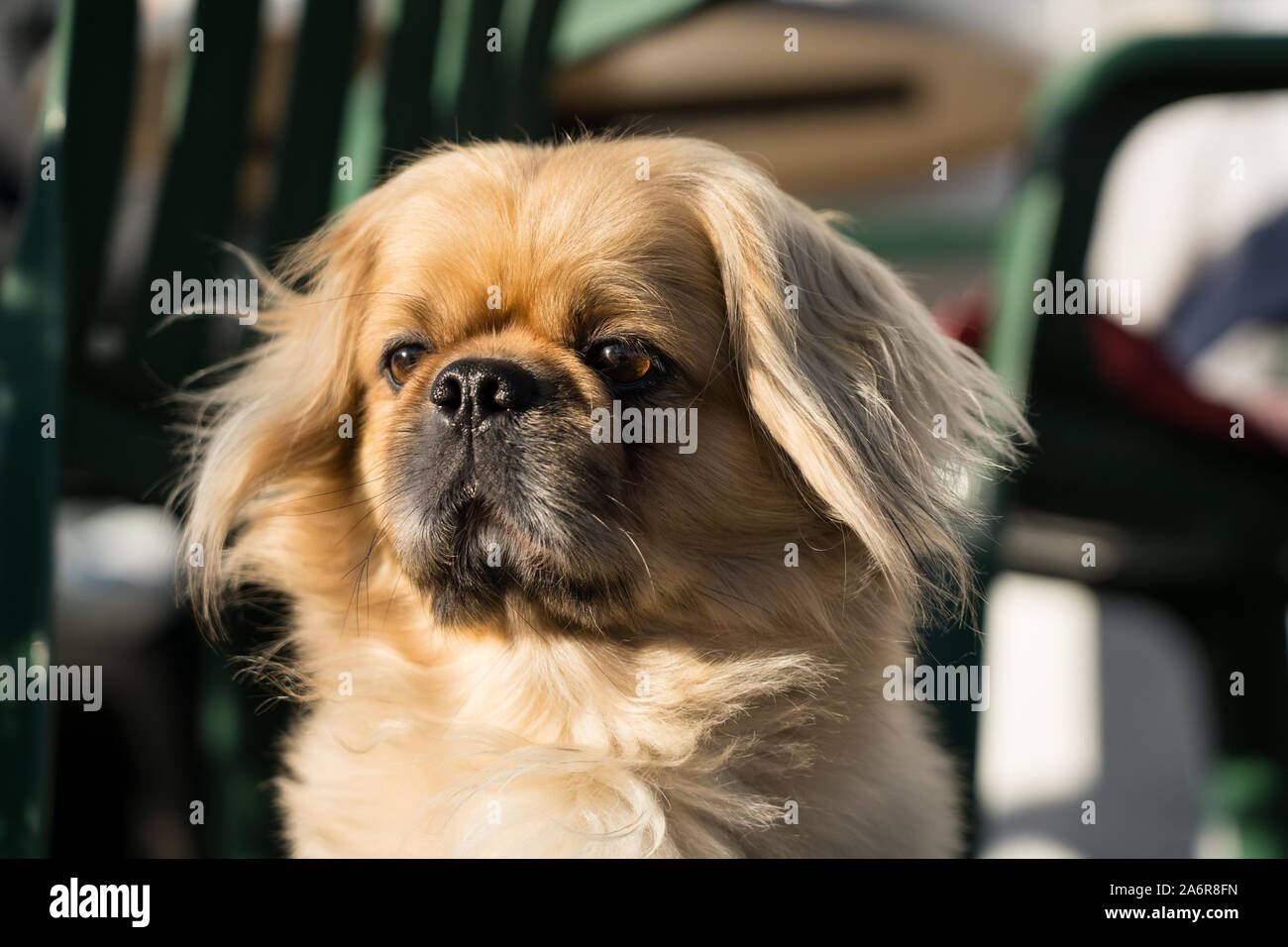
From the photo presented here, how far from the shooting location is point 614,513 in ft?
4.72

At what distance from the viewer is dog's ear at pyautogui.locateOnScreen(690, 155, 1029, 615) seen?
1.47 meters

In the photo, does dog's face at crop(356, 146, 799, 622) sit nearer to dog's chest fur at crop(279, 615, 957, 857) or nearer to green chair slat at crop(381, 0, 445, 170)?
dog's chest fur at crop(279, 615, 957, 857)

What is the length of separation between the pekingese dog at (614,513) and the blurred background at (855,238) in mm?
381

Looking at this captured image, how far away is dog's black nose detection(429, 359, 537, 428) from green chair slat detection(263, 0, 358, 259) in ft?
3.21

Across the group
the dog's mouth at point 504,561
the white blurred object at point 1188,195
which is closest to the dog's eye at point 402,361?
the dog's mouth at point 504,561

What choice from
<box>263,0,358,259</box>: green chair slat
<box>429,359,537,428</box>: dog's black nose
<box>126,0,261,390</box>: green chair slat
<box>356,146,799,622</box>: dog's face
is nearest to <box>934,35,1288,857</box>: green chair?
<box>356,146,799,622</box>: dog's face

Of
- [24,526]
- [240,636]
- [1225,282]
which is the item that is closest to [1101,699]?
[1225,282]

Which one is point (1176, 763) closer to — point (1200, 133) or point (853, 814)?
point (1200, 133)

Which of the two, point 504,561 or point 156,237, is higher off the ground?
point 156,237

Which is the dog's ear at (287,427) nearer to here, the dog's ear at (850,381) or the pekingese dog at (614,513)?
the pekingese dog at (614,513)

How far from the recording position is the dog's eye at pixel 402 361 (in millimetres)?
1595

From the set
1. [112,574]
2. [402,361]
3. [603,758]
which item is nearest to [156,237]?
[402,361]

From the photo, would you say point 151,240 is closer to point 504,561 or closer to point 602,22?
point 504,561

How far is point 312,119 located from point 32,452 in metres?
0.93
